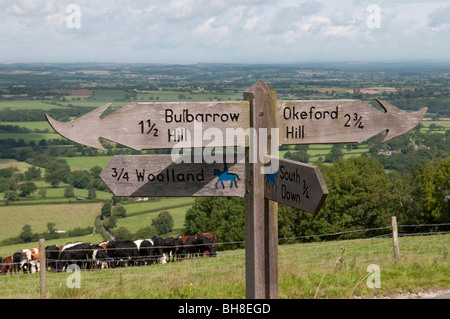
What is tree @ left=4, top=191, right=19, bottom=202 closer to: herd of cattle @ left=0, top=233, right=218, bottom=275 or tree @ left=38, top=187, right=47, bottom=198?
tree @ left=38, top=187, right=47, bottom=198

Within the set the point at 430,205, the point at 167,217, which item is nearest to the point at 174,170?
the point at 430,205

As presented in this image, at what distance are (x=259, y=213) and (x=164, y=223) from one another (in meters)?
50.6

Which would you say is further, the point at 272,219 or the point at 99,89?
the point at 99,89

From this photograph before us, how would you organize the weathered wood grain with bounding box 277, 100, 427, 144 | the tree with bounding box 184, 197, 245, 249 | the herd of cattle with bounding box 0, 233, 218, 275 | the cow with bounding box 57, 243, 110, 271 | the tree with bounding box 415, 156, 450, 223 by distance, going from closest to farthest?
the weathered wood grain with bounding box 277, 100, 427, 144
the herd of cattle with bounding box 0, 233, 218, 275
the cow with bounding box 57, 243, 110, 271
the tree with bounding box 415, 156, 450, 223
the tree with bounding box 184, 197, 245, 249

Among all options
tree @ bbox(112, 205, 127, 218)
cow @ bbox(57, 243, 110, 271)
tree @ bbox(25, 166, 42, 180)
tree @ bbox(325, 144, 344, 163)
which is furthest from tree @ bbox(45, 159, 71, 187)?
cow @ bbox(57, 243, 110, 271)

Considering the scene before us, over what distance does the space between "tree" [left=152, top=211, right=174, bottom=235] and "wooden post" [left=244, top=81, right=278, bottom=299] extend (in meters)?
47.9

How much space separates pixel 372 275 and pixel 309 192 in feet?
11.9

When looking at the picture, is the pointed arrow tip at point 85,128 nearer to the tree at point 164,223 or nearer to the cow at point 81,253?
the cow at point 81,253

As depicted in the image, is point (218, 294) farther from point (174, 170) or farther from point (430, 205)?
point (430, 205)

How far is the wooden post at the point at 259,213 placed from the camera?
3432mm

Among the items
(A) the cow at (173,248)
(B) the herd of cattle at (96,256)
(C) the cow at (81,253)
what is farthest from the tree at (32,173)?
(C) the cow at (81,253)

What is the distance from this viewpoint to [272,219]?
137 inches

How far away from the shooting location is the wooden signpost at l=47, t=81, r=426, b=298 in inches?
133
